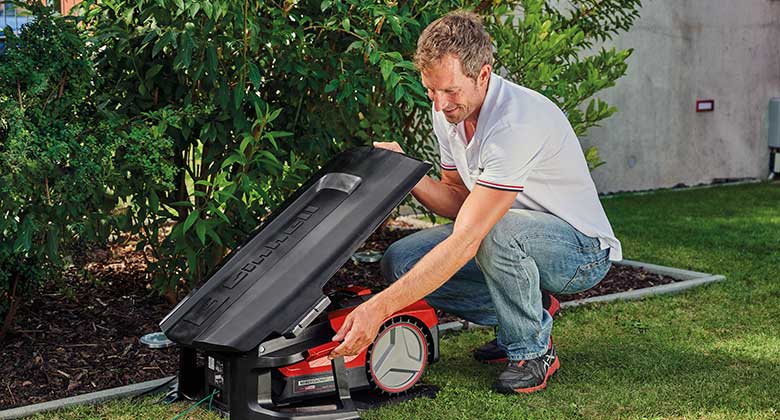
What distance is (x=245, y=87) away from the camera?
3.69m

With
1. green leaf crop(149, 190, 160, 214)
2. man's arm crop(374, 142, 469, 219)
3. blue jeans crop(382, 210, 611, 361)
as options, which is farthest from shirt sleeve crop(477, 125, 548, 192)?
green leaf crop(149, 190, 160, 214)

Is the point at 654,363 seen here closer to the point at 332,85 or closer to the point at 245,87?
the point at 332,85

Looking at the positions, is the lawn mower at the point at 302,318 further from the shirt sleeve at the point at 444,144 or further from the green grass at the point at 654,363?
the shirt sleeve at the point at 444,144

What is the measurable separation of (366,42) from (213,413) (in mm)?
1386

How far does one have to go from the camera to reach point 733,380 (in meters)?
3.40

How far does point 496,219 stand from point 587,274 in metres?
0.55

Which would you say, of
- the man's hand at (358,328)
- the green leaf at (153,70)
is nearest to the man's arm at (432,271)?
the man's hand at (358,328)

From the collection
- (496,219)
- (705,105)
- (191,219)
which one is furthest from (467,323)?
(705,105)

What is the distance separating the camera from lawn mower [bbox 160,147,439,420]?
9.10 ft

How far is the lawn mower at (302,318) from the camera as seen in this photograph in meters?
2.77

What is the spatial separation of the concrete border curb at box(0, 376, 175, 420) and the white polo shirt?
1244 mm

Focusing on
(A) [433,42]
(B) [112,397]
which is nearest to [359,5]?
(A) [433,42]

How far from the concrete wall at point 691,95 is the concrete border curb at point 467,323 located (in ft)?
10.2

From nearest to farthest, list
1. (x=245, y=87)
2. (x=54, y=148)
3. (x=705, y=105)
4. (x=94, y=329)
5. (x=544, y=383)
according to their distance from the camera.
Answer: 1. (x=54, y=148)
2. (x=544, y=383)
3. (x=245, y=87)
4. (x=94, y=329)
5. (x=705, y=105)
